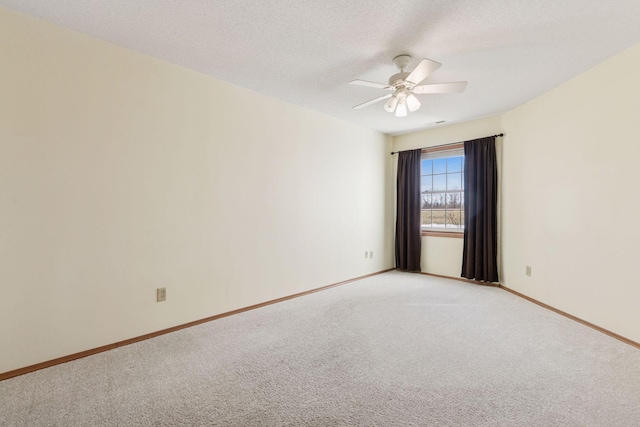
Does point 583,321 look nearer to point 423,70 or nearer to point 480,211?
point 480,211

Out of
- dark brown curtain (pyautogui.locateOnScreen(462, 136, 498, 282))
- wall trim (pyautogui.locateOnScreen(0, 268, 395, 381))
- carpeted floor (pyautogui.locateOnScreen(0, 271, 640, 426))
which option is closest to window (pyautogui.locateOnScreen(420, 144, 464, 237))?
dark brown curtain (pyautogui.locateOnScreen(462, 136, 498, 282))

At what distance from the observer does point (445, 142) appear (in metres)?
4.87

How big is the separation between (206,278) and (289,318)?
93 centimetres

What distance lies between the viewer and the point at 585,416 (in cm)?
165

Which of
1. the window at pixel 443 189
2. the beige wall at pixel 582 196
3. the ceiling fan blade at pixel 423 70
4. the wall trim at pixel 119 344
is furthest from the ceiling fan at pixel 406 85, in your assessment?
the wall trim at pixel 119 344

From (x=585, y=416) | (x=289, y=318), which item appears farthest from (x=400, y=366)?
(x=289, y=318)

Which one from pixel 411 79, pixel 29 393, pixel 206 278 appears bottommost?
pixel 29 393

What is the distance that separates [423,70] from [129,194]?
2.57 metres

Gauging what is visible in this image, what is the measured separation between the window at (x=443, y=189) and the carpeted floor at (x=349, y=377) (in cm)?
212

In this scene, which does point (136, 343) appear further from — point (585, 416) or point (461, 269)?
point (461, 269)

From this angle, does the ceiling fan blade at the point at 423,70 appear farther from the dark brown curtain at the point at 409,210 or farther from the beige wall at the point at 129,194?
the dark brown curtain at the point at 409,210

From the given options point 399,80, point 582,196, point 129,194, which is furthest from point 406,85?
point 129,194

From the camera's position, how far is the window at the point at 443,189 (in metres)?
4.89

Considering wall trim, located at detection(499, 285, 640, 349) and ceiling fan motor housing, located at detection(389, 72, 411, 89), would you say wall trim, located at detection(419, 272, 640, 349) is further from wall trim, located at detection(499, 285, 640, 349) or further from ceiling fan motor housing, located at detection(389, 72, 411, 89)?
ceiling fan motor housing, located at detection(389, 72, 411, 89)
